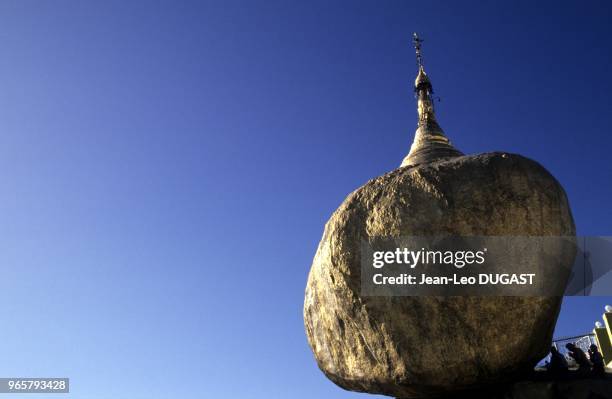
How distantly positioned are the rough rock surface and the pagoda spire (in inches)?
316

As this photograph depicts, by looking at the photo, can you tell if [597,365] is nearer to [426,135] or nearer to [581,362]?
[581,362]

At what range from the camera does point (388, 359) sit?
830 centimetres

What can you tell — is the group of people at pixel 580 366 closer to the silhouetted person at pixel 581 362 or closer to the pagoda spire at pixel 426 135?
the silhouetted person at pixel 581 362

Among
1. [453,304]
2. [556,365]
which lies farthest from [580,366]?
[453,304]

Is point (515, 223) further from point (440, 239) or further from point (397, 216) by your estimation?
point (397, 216)

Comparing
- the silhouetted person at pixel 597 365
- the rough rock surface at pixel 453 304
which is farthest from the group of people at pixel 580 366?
the rough rock surface at pixel 453 304

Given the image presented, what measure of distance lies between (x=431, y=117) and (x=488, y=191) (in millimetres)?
16716

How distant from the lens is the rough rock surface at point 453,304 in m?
7.99

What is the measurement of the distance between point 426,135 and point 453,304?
47.9ft

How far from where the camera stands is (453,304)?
8.07 m

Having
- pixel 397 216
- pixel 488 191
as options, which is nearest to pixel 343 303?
pixel 397 216

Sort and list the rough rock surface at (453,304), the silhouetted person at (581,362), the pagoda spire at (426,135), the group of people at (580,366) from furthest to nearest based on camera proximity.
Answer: the pagoda spire at (426,135) → the silhouetted person at (581,362) → the group of people at (580,366) → the rough rock surface at (453,304)

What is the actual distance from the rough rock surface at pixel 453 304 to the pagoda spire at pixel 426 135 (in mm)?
8024

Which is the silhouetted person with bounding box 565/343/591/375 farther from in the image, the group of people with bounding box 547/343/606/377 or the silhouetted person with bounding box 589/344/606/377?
the silhouetted person with bounding box 589/344/606/377
